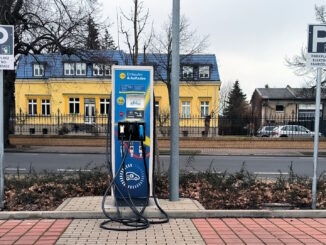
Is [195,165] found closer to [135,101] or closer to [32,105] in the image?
[135,101]

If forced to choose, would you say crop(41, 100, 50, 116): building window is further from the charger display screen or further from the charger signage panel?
the charger display screen

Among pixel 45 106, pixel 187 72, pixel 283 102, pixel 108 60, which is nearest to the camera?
pixel 108 60

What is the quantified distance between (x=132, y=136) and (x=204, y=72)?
33.4 m

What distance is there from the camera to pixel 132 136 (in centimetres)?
539

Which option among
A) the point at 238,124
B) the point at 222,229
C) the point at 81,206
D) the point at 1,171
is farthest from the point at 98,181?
the point at 238,124

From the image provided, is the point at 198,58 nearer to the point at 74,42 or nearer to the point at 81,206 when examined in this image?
the point at 74,42

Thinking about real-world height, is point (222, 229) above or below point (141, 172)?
below

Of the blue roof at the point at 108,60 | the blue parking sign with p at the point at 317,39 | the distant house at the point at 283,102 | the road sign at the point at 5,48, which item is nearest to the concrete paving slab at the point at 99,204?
the road sign at the point at 5,48

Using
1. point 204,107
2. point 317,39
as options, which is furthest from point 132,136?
point 204,107

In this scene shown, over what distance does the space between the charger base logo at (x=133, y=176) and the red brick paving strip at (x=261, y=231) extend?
3.81ft

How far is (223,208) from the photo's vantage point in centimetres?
564

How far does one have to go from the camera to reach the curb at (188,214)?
509 cm

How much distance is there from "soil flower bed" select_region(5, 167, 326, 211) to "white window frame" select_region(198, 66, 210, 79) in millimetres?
30699

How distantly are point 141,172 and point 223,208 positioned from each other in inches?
64.1
